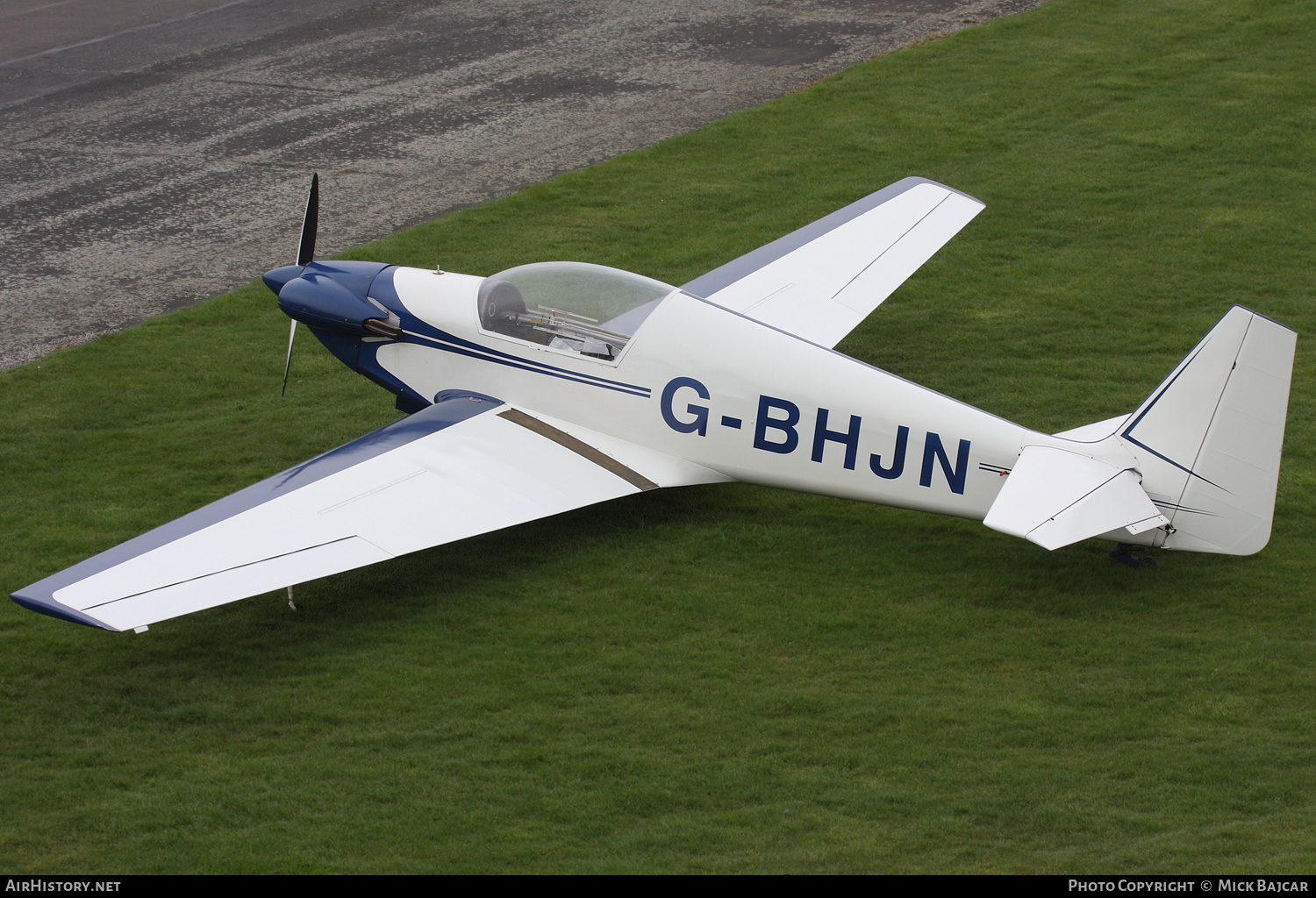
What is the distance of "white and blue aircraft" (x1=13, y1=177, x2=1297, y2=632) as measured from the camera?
28.4ft

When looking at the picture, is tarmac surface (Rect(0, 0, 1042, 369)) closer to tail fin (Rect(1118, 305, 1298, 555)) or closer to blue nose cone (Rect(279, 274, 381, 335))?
blue nose cone (Rect(279, 274, 381, 335))

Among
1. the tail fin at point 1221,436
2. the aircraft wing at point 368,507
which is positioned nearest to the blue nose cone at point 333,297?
the aircraft wing at point 368,507

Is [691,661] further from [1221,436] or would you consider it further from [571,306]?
[1221,436]

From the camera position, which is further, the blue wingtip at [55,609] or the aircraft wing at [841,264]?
the aircraft wing at [841,264]

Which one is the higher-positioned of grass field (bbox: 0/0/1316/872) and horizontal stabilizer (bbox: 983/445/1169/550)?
horizontal stabilizer (bbox: 983/445/1169/550)

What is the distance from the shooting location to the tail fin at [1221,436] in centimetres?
868

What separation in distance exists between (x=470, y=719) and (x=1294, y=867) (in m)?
4.70

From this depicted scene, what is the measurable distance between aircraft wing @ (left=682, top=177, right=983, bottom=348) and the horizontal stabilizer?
126 inches

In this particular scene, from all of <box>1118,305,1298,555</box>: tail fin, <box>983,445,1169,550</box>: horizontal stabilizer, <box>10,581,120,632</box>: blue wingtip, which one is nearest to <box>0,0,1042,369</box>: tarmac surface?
<box>10,581,120,632</box>: blue wingtip

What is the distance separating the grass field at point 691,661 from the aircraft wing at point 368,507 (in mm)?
623

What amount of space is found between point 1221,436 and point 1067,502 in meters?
1.20

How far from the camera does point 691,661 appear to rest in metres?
8.79

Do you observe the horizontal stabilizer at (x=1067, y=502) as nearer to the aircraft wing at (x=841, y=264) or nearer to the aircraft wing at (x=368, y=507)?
the aircraft wing at (x=368, y=507)

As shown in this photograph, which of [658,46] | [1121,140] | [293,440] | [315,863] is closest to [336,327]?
[293,440]
